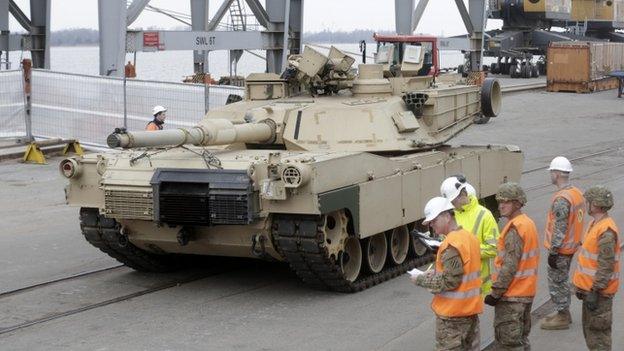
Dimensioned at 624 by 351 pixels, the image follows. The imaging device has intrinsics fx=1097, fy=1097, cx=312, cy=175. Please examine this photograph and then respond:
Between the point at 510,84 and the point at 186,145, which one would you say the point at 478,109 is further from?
the point at 510,84

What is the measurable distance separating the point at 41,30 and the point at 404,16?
538 inches

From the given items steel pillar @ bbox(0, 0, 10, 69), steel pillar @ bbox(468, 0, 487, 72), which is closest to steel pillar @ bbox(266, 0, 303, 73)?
steel pillar @ bbox(0, 0, 10, 69)

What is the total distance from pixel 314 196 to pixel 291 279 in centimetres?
185

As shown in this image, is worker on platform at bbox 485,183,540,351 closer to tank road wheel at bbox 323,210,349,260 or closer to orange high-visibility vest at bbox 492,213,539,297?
orange high-visibility vest at bbox 492,213,539,297

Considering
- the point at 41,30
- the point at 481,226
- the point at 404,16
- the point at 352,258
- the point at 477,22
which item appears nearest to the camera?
the point at 481,226

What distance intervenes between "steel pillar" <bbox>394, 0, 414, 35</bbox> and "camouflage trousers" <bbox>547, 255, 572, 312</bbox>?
26.3 meters

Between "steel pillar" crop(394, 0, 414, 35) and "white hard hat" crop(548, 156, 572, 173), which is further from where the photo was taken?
"steel pillar" crop(394, 0, 414, 35)

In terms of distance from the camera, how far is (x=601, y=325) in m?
8.20

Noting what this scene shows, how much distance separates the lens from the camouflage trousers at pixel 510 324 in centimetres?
795

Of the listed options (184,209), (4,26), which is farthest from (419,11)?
(184,209)

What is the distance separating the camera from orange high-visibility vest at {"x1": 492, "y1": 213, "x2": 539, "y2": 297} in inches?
315

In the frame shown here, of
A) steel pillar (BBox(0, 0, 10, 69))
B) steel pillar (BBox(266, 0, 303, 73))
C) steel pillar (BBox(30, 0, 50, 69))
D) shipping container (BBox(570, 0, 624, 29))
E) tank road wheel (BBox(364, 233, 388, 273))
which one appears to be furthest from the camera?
shipping container (BBox(570, 0, 624, 29))

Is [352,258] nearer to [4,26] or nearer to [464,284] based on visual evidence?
[464,284]

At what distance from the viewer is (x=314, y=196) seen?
1048cm
